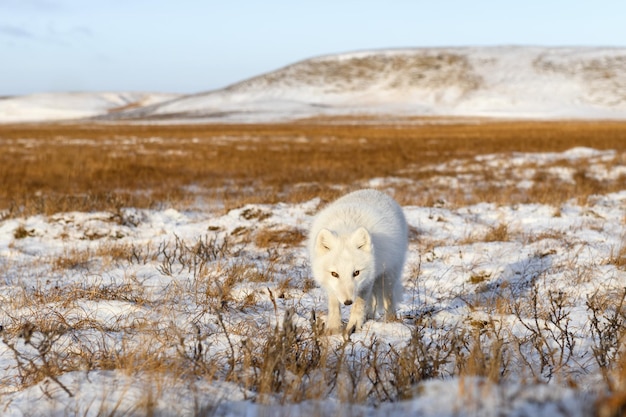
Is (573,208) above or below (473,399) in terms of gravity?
below

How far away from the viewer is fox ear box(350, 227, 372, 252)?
4534mm

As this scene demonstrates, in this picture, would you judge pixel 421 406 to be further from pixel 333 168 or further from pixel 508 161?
pixel 508 161

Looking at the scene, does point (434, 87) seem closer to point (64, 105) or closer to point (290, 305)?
point (64, 105)

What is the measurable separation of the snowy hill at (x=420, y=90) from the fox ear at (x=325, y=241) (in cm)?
7854

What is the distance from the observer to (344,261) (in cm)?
451

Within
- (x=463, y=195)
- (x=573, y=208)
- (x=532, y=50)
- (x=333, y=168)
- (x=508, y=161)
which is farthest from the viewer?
(x=532, y=50)

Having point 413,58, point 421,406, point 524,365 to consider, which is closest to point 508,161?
point 524,365

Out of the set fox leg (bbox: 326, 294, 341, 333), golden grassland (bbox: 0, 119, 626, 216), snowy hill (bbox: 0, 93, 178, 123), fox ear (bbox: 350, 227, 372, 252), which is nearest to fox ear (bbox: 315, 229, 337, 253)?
fox ear (bbox: 350, 227, 372, 252)

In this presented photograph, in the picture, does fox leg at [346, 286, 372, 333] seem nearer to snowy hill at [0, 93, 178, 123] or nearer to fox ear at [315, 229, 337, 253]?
fox ear at [315, 229, 337, 253]

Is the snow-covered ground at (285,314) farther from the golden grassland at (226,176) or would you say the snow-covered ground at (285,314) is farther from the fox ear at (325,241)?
the golden grassland at (226,176)

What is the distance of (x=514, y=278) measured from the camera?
6.43 meters

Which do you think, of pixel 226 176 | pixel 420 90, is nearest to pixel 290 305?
pixel 226 176

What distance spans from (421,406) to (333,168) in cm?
1788

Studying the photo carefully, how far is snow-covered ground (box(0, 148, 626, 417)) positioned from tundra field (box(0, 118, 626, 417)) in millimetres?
23
